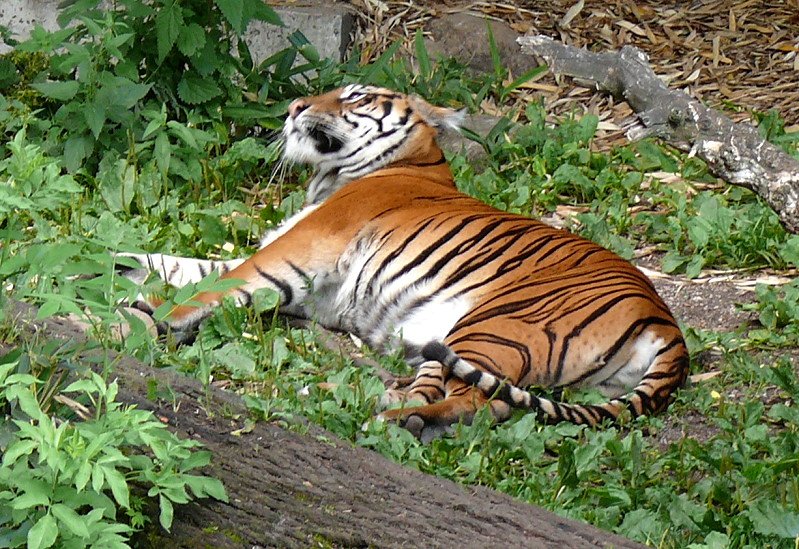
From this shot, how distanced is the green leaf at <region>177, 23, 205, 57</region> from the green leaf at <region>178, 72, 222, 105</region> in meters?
0.27

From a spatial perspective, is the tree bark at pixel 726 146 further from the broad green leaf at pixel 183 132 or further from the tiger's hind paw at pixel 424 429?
the broad green leaf at pixel 183 132

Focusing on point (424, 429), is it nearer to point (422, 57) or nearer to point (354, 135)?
point (354, 135)

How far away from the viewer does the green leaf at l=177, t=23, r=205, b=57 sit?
6.30 meters

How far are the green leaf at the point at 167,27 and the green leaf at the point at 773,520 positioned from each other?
3.98 m

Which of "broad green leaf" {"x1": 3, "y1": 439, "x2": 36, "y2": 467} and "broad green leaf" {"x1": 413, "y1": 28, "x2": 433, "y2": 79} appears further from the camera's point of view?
"broad green leaf" {"x1": 413, "y1": 28, "x2": 433, "y2": 79}

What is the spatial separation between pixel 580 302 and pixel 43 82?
11.2 feet

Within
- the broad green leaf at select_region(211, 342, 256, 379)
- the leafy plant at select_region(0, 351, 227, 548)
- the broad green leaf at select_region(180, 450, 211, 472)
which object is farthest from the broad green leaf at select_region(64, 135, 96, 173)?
the broad green leaf at select_region(180, 450, 211, 472)

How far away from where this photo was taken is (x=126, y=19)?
6453 millimetres

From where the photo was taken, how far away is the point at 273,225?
617cm

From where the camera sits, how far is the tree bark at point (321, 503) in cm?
264

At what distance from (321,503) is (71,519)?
0.57m

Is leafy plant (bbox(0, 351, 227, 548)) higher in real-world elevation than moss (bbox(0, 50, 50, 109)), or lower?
higher

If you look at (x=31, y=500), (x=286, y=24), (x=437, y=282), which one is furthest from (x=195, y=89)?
(x=31, y=500)

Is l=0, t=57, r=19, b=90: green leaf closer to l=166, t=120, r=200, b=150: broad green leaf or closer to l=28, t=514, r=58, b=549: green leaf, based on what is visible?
l=166, t=120, r=200, b=150: broad green leaf
